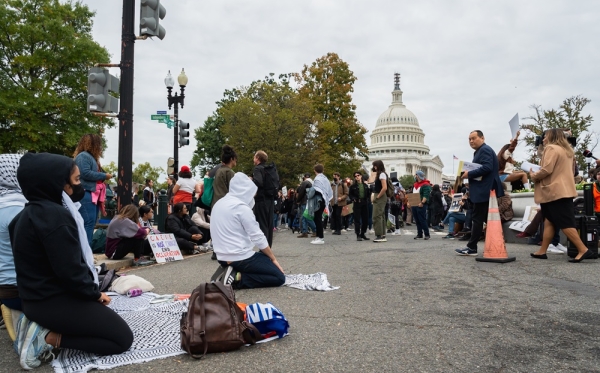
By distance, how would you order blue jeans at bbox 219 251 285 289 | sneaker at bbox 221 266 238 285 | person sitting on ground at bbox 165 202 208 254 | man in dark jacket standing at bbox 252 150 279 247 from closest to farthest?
sneaker at bbox 221 266 238 285
blue jeans at bbox 219 251 285 289
man in dark jacket standing at bbox 252 150 279 247
person sitting on ground at bbox 165 202 208 254

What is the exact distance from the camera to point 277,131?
37125 millimetres

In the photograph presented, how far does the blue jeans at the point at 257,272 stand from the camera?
235 inches

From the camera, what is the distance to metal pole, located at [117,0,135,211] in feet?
28.6

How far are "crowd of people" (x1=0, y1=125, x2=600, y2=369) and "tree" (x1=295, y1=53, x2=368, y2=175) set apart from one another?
31730 millimetres

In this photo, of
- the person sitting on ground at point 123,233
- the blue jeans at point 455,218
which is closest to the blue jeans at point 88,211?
the person sitting on ground at point 123,233

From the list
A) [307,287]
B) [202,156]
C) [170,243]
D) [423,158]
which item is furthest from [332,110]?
[423,158]

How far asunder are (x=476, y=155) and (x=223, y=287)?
19.4 ft

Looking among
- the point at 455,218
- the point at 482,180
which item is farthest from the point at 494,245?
the point at 455,218

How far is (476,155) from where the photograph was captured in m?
8.35

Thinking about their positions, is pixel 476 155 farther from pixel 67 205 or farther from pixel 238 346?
pixel 67 205

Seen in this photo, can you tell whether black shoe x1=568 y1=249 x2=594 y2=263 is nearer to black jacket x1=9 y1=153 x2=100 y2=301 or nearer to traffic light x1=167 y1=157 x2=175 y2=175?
black jacket x1=9 y1=153 x2=100 y2=301

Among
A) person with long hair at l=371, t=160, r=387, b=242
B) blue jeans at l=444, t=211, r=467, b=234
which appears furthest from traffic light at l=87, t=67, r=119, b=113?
blue jeans at l=444, t=211, r=467, b=234

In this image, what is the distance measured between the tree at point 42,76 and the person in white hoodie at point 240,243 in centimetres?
2952

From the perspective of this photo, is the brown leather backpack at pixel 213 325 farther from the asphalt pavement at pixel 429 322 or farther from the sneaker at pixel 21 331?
the sneaker at pixel 21 331
